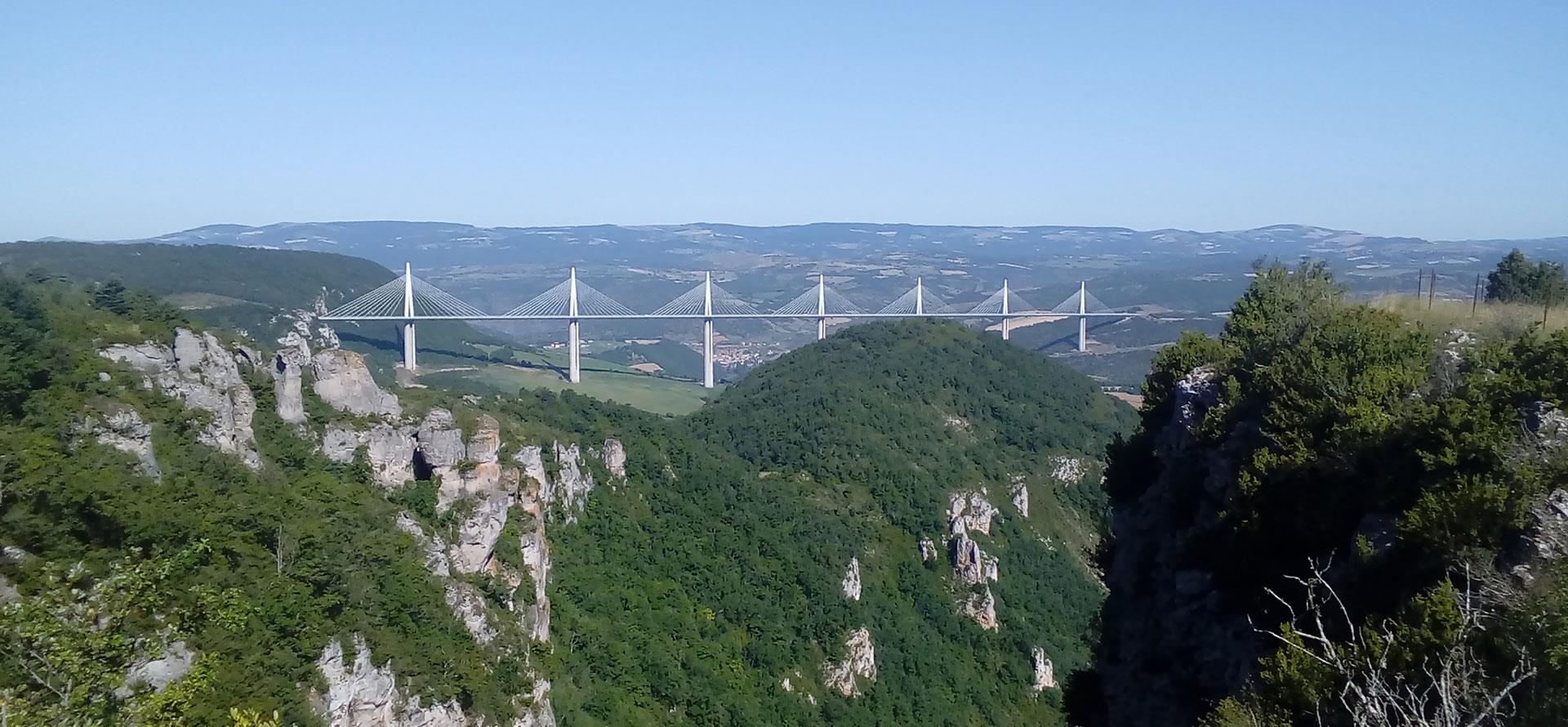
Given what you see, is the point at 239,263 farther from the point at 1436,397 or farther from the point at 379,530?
the point at 1436,397

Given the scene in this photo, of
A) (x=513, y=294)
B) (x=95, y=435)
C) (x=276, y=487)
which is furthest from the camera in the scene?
(x=513, y=294)

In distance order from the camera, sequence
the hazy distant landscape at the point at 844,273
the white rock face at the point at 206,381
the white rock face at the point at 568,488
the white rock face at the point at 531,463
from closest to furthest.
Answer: the white rock face at the point at 206,381, the white rock face at the point at 531,463, the white rock face at the point at 568,488, the hazy distant landscape at the point at 844,273

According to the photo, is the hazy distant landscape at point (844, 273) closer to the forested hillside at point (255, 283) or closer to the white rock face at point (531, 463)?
the forested hillside at point (255, 283)

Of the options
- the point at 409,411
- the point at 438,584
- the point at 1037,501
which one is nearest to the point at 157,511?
the point at 438,584

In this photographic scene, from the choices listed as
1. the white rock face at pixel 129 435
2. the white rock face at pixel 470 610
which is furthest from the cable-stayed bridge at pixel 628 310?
the white rock face at pixel 129 435

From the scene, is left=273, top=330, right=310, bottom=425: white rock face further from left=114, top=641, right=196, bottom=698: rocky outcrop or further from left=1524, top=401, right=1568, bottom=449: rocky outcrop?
left=1524, top=401, right=1568, bottom=449: rocky outcrop

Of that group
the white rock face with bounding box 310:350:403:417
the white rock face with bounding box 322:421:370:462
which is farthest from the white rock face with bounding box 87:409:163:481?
the white rock face with bounding box 310:350:403:417
